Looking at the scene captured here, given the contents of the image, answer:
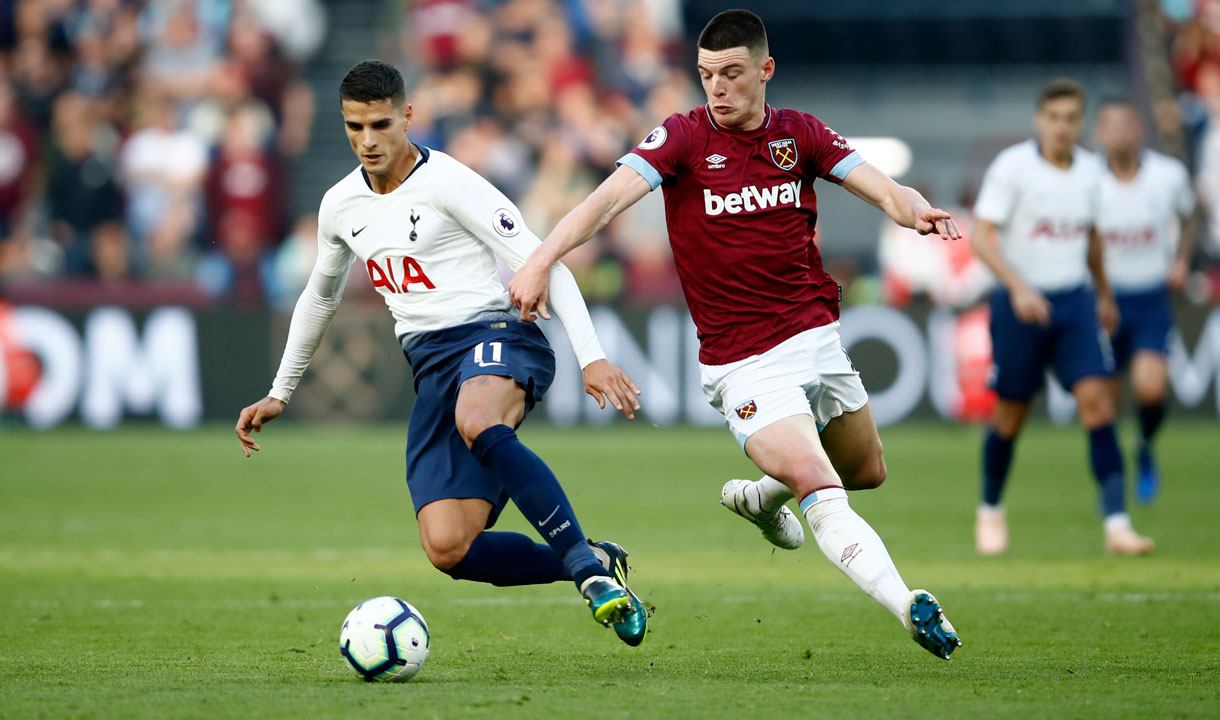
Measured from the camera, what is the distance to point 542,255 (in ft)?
18.9

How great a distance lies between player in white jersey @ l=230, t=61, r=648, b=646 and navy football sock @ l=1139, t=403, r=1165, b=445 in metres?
6.17

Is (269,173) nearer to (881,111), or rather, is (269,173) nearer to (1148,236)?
(881,111)

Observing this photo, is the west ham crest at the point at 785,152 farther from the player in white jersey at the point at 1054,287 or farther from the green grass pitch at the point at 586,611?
the player in white jersey at the point at 1054,287

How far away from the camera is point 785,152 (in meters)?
6.19

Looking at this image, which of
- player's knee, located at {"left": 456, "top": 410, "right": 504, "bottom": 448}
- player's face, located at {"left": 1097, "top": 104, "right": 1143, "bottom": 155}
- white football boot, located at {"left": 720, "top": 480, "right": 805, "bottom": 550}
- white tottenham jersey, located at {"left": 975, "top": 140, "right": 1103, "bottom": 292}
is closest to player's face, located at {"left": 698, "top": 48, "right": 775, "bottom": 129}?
player's knee, located at {"left": 456, "top": 410, "right": 504, "bottom": 448}

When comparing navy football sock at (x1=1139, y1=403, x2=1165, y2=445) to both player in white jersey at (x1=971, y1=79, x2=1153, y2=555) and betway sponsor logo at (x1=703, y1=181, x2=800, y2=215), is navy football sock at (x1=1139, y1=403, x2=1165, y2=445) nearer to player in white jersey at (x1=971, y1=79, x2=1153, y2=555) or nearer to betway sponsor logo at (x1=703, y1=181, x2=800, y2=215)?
player in white jersey at (x1=971, y1=79, x2=1153, y2=555)

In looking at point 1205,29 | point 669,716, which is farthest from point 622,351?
point 669,716

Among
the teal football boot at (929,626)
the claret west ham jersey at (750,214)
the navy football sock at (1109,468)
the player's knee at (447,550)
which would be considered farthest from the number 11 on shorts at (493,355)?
the navy football sock at (1109,468)

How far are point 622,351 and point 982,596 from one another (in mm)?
9282

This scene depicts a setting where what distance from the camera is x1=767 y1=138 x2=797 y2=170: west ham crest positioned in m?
6.18

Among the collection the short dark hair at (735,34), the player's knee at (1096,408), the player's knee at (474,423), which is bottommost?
the player's knee at (1096,408)

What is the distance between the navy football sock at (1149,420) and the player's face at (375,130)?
268 inches

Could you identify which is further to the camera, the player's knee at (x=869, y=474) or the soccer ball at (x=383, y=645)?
the player's knee at (x=869, y=474)

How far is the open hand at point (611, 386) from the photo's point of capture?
18.1 feet
